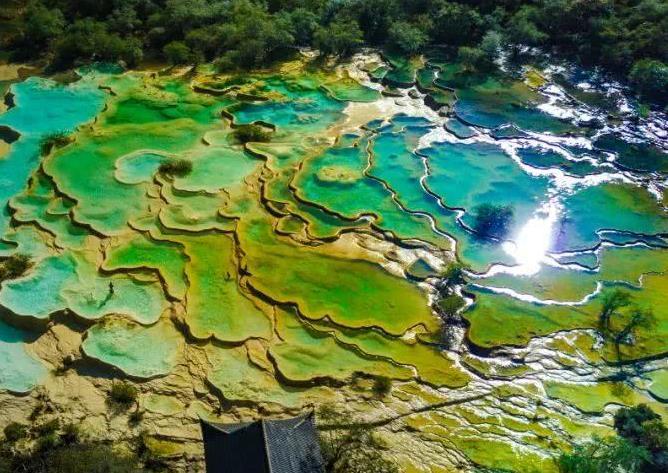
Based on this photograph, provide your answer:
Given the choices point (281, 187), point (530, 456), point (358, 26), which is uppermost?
point (358, 26)

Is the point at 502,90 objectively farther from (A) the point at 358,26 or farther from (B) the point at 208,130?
(B) the point at 208,130

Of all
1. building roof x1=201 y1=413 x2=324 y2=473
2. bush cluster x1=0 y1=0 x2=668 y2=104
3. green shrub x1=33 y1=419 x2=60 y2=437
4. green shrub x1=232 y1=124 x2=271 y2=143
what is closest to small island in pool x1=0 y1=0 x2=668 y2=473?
green shrub x1=33 y1=419 x2=60 y2=437

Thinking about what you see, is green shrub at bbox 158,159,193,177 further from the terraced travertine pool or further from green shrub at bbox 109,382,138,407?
green shrub at bbox 109,382,138,407

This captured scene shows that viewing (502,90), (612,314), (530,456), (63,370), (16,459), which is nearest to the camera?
(16,459)

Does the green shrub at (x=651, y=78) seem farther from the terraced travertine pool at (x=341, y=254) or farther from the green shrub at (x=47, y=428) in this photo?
the green shrub at (x=47, y=428)

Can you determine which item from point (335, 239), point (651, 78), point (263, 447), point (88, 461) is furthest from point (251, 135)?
point (651, 78)

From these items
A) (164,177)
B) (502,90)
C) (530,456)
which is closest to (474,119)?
(502,90)
